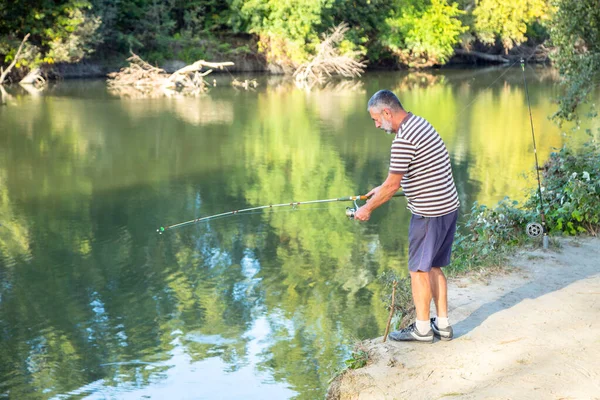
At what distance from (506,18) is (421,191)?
133 feet

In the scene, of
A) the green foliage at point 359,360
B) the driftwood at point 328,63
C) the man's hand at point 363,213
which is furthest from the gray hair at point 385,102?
the driftwood at point 328,63

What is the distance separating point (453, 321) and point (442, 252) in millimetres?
723

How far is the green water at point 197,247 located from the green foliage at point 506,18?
76.6 ft

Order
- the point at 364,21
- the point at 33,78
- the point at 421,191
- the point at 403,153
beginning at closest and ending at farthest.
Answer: the point at 403,153
the point at 421,191
the point at 33,78
the point at 364,21

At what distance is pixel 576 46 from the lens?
1244 centimetres

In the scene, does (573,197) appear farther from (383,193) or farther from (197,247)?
(197,247)

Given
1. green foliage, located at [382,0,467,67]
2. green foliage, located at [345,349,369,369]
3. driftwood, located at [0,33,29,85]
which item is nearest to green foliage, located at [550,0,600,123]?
green foliage, located at [345,349,369,369]

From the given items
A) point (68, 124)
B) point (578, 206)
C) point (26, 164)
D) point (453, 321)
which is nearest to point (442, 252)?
point (453, 321)

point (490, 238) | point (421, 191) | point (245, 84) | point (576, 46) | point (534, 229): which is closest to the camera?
point (421, 191)

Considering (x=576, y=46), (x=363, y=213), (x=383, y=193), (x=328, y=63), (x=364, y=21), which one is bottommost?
(x=363, y=213)

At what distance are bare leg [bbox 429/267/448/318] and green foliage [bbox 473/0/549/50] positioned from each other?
39.6 meters

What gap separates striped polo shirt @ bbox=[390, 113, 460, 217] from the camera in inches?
195

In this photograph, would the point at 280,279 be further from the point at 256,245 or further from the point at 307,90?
the point at 307,90

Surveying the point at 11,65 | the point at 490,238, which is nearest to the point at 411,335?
the point at 490,238
